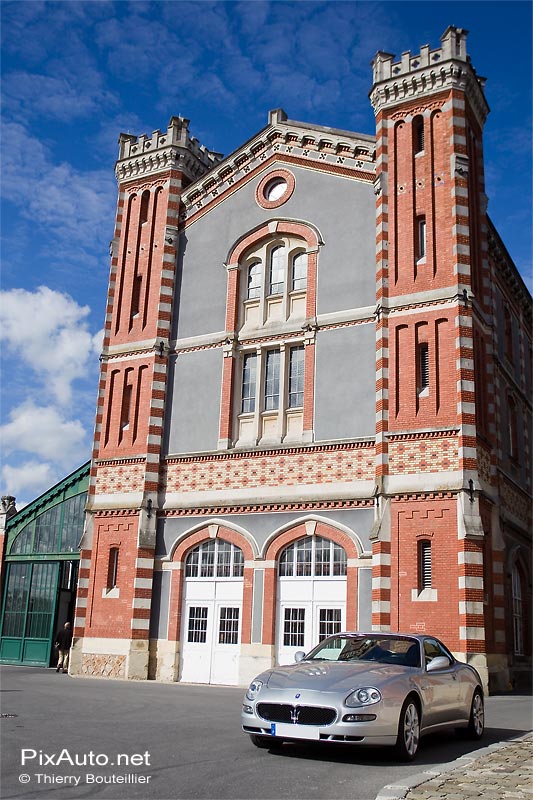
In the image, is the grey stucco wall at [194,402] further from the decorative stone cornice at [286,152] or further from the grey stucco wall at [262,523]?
the decorative stone cornice at [286,152]

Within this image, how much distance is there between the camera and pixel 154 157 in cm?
2866

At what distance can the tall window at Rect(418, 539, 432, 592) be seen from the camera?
66.0 ft

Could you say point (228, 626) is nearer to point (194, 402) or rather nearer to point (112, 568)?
point (112, 568)

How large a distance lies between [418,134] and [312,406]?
865cm

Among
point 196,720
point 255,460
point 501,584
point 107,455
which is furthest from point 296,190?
point 196,720

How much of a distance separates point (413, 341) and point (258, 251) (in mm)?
6845

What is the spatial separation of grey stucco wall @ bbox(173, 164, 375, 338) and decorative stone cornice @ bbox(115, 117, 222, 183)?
95.0 inches

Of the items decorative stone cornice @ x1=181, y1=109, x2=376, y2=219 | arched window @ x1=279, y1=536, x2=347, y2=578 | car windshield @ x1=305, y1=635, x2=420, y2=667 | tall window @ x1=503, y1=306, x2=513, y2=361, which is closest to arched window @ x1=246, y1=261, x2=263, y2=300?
decorative stone cornice @ x1=181, y1=109, x2=376, y2=219

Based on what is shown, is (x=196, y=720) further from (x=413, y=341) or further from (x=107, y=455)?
(x=107, y=455)

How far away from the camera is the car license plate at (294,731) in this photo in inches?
347

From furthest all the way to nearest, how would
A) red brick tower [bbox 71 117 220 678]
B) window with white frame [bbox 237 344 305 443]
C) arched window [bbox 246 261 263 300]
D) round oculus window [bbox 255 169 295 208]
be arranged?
round oculus window [bbox 255 169 295 208] → arched window [bbox 246 261 263 300] → red brick tower [bbox 71 117 220 678] → window with white frame [bbox 237 344 305 443]

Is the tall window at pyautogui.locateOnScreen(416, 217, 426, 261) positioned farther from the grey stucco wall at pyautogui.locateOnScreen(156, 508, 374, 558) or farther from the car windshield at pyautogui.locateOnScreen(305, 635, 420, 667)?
the car windshield at pyautogui.locateOnScreen(305, 635, 420, 667)

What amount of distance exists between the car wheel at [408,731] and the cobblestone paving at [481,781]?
555 mm

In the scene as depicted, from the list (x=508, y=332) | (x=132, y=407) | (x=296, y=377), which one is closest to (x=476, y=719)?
(x=296, y=377)
